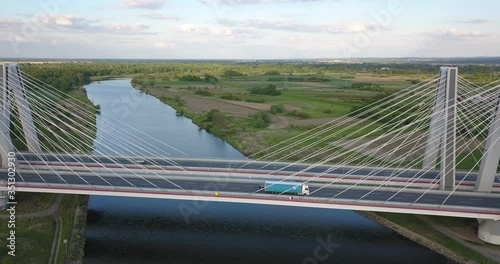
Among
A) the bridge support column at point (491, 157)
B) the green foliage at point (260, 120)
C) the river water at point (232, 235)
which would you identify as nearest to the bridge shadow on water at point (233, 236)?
the river water at point (232, 235)

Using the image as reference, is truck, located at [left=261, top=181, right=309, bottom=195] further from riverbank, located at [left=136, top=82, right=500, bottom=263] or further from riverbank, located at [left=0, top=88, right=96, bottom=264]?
riverbank, located at [left=0, top=88, right=96, bottom=264]

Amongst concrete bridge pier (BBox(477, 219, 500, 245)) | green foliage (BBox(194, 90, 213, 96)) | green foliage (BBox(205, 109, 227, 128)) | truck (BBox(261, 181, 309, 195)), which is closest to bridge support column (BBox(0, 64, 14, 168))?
truck (BBox(261, 181, 309, 195))

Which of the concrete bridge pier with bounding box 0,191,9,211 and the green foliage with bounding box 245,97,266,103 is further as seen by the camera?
the green foliage with bounding box 245,97,266,103

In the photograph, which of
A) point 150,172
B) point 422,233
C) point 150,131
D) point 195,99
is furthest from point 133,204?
point 195,99

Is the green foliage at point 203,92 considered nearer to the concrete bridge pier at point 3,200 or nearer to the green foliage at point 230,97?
the green foliage at point 230,97

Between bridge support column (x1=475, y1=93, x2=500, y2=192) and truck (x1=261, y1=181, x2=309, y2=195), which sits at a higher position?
bridge support column (x1=475, y1=93, x2=500, y2=192)

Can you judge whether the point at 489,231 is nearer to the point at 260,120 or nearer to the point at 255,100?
the point at 260,120

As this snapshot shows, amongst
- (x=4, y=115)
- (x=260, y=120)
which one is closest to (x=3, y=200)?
(x=4, y=115)

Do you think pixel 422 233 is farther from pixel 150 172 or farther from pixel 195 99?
pixel 195 99
